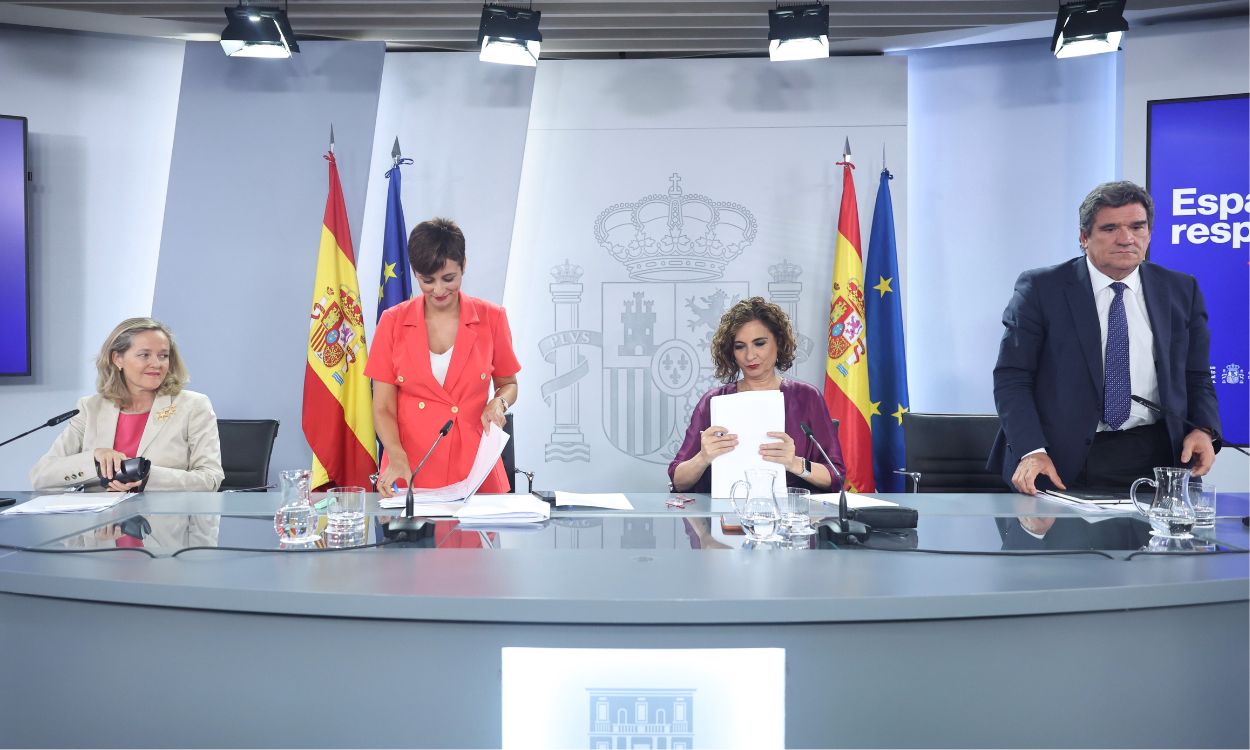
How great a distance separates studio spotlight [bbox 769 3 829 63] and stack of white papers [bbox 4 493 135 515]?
316cm

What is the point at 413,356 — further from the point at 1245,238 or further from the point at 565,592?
the point at 1245,238

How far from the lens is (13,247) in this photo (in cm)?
402

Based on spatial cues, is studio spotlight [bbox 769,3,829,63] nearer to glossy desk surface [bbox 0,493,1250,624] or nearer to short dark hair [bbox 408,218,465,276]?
short dark hair [bbox 408,218,465,276]

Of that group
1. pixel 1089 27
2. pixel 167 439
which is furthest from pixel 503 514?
pixel 1089 27

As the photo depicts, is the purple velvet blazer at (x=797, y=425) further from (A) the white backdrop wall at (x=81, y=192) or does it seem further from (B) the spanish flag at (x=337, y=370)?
(A) the white backdrop wall at (x=81, y=192)

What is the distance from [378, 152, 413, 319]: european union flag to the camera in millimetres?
4297

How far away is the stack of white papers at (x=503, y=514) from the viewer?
80.5 inches

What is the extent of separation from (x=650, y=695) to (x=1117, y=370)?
176cm

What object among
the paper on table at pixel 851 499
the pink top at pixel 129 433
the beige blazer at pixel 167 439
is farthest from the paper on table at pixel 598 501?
the pink top at pixel 129 433

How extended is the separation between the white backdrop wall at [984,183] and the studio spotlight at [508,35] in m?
2.12

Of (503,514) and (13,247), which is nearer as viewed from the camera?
(503,514)

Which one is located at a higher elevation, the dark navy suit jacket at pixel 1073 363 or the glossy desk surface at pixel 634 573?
the dark navy suit jacket at pixel 1073 363

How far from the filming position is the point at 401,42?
4461 mm

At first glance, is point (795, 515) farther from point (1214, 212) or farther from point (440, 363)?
point (1214, 212)
